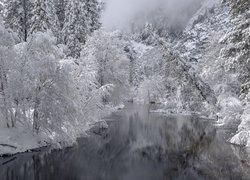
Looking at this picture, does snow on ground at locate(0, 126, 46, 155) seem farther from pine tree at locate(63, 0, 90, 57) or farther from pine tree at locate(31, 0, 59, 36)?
pine tree at locate(63, 0, 90, 57)

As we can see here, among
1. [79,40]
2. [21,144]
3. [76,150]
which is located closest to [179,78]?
[79,40]

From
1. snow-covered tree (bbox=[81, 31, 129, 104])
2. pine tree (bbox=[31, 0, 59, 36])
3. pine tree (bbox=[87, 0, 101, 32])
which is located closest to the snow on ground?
snow-covered tree (bbox=[81, 31, 129, 104])

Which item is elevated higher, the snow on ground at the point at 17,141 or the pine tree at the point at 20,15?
the pine tree at the point at 20,15

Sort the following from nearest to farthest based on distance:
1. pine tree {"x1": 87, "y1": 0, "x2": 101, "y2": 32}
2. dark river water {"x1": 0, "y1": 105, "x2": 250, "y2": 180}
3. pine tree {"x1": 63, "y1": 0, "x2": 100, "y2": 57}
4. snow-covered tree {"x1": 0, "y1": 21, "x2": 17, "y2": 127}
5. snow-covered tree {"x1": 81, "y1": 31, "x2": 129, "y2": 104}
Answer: dark river water {"x1": 0, "y1": 105, "x2": 250, "y2": 180} < snow-covered tree {"x1": 0, "y1": 21, "x2": 17, "y2": 127} < snow-covered tree {"x1": 81, "y1": 31, "x2": 129, "y2": 104} < pine tree {"x1": 63, "y1": 0, "x2": 100, "y2": 57} < pine tree {"x1": 87, "y1": 0, "x2": 101, "y2": 32}

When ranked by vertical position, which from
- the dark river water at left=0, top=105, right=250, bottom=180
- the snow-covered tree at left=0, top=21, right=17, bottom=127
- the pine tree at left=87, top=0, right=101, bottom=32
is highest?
the pine tree at left=87, top=0, right=101, bottom=32

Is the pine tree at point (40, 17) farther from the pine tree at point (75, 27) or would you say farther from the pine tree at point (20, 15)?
the pine tree at point (75, 27)

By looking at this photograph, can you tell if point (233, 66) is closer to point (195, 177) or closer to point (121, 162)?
point (195, 177)

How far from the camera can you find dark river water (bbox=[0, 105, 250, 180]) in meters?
17.0

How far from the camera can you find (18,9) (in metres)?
41.6

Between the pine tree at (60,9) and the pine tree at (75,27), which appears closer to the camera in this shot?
the pine tree at (75,27)

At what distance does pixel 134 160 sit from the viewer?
2109 centimetres

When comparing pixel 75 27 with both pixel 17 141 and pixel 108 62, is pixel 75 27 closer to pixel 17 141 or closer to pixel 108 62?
pixel 108 62

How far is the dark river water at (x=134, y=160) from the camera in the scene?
17.0 meters

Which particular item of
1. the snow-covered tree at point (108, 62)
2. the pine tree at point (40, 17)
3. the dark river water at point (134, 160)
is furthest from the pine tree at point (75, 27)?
the dark river water at point (134, 160)
